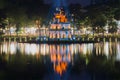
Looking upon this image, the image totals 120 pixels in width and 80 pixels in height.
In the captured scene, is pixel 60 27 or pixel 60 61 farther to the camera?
pixel 60 27

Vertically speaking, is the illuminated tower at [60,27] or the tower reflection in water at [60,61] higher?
the illuminated tower at [60,27]

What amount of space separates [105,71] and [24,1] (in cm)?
6932

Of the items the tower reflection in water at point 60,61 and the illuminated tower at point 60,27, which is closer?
the tower reflection in water at point 60,61

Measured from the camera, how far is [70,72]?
788 inches

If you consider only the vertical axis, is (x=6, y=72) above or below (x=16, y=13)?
below

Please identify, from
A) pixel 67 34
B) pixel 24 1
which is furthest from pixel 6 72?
pixel 24 1

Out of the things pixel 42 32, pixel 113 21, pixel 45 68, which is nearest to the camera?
pixel 45 68

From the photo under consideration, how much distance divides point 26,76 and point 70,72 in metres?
2.74

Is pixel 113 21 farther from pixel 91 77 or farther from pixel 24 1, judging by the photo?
pixel 91 77

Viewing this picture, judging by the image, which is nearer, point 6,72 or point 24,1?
point 6,72

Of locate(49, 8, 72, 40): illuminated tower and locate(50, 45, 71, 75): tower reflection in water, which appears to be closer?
locate(50, 45, 71, 75): tower reflection in water

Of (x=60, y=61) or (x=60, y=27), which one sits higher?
(x=60, y=27)

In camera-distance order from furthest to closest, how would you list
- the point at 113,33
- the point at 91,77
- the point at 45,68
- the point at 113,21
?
1. the point at 113,33
2. the point at 113,21
3. the point at 45,68
4. the point at 91,77

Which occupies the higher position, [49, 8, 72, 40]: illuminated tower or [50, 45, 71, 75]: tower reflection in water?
[49, 8, 72, 40]: illuminated tower
